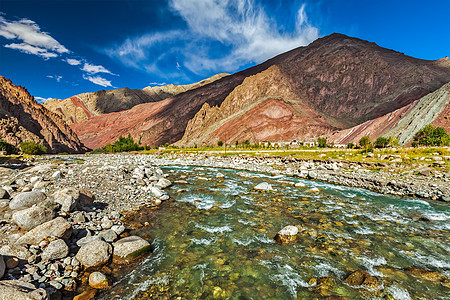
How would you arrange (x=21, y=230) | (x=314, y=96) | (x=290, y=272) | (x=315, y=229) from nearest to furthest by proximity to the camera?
(x=290, y=272)
(x=21, y=230)
(x=315, y=229)
(x=314, y=96)

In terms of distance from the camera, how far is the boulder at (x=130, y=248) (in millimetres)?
6578

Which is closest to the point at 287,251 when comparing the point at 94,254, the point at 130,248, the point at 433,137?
the point at 130,248

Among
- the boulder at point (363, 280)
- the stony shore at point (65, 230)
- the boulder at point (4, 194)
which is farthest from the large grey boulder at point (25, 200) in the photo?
the boulder at point (363, 280)

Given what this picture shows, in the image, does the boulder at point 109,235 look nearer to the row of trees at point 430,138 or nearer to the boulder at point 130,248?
the boulder at point 130,248

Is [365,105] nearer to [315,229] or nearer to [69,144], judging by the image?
[315,229]

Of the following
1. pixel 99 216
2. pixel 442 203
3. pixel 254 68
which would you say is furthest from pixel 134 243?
pixel 254 68

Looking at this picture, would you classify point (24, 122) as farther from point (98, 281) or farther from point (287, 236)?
point (287, 236)

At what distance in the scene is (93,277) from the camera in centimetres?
545

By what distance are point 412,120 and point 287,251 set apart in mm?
81683

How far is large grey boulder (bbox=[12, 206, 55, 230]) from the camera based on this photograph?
682 centimetres

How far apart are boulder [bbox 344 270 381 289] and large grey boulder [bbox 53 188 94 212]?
11130 mm

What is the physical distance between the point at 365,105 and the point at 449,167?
348ft

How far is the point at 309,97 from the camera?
12200 cm

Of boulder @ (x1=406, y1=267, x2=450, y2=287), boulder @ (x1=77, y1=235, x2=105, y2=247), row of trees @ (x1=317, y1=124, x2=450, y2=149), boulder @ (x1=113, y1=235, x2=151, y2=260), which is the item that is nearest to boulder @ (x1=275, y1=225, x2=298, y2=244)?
boulder @ (x1=406, y1=267, x2=450, y2=287)
